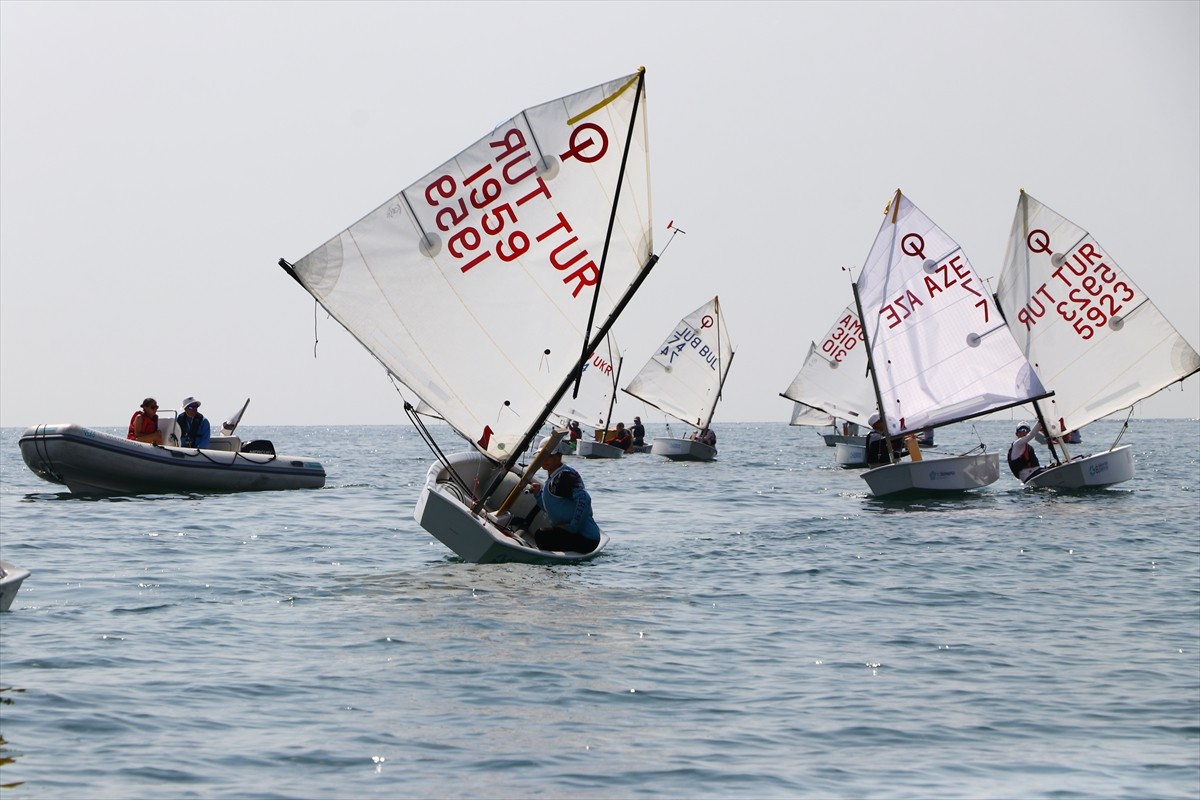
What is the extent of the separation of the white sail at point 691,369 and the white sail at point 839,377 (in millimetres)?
5928

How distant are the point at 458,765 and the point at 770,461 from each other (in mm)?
55124

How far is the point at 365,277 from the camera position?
57.3 ft

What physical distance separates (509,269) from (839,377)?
129ft

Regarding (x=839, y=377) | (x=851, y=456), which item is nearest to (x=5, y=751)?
(x=851, y=456)

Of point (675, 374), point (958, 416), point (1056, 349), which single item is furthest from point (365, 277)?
point (675, 374)

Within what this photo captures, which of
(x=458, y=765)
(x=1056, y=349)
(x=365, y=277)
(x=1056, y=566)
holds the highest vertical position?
(x=1056, y=349)

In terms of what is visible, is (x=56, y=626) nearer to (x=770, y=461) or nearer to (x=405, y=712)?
(x=405, y=712)

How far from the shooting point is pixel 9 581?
486 inches

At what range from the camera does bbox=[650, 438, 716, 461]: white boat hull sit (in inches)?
2351

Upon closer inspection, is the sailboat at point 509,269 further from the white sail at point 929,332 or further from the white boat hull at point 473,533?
the white sail at point 929,332

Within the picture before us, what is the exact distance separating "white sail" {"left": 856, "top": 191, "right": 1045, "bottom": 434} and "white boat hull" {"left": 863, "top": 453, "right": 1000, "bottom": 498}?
1025 millimetres

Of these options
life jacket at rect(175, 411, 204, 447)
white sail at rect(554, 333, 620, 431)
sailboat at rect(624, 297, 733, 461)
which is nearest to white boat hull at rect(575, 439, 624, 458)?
white sail at rect(554, 333, 620, 431)

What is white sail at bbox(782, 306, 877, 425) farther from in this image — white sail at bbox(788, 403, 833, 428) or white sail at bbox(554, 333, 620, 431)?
white sail at bbox(788, 403, 833, 428)

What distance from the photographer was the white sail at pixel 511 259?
17703mm
